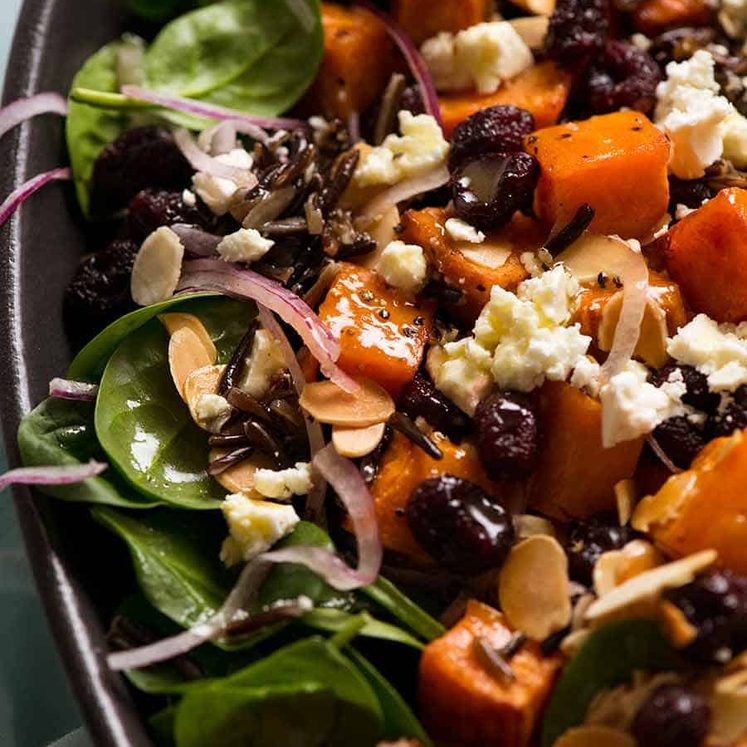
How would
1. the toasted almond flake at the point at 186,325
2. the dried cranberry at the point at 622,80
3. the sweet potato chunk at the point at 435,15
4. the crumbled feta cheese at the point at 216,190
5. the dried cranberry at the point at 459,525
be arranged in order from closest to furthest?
the dried cranberry at the point at 459,525 < the toasted almond flake at the point at 186,325 < the crumbled feta cheese at the point at 216,190 < the dried cranberry at the point at 622,80 < the sweet potato chunk at the point at 435,15

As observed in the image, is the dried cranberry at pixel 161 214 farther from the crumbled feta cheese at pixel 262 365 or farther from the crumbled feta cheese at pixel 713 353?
the crumbled feta cheese at pixel 713 353

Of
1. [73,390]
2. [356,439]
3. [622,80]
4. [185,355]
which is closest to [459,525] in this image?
[356,439]

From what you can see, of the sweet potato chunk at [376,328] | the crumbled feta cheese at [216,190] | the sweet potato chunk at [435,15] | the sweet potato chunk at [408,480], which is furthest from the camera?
the sweet potato chunk at [435,15]

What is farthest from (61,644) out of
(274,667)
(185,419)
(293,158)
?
(293,158)

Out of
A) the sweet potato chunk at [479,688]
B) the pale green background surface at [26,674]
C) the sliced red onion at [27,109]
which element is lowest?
the pale green background surface at [26,674]

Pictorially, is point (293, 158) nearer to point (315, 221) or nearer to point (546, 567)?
point (315, 221)

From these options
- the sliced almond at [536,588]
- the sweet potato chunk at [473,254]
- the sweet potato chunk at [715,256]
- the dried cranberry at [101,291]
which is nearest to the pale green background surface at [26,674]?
the dried cranberry at [101,291]

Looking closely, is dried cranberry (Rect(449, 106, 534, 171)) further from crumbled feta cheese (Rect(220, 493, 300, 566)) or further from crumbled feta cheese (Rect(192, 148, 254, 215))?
crumbled feta cheese (Rect(220, 493, 300, 566))

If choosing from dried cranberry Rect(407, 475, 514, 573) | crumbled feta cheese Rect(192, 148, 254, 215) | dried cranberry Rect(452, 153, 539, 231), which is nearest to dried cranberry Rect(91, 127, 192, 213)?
crumbled feta cheese Rect(192, 148, 254, 215)
